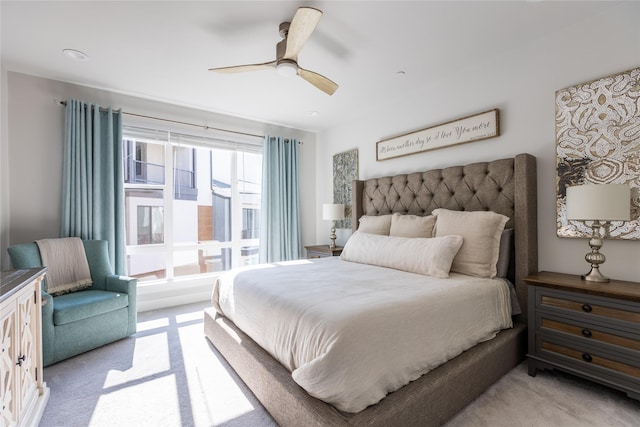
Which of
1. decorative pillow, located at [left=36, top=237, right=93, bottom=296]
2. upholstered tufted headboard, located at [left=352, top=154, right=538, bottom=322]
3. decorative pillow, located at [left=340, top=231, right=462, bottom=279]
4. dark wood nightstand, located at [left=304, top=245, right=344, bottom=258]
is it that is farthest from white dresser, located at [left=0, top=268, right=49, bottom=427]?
upholstered tufted headboard, located at [left=352, top=154, right=538, bottom=322]

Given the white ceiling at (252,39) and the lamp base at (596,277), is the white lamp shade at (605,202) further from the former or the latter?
the white ceiling at (252,39)

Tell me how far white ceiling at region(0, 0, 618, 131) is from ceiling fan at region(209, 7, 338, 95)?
214mm

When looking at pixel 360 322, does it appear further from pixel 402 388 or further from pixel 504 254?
pixel 504 254

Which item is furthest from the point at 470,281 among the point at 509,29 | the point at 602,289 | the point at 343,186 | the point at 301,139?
the point at 301,139

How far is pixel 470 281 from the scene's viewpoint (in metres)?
1.99

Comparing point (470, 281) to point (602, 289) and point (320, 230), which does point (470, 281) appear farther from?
point (320, 230)

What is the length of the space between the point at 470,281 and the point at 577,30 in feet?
6.68

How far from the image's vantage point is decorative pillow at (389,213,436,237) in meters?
2.67

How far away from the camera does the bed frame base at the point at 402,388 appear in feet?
4.04

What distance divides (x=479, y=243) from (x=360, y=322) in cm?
142

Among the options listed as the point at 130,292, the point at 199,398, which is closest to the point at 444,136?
the point at 199,398

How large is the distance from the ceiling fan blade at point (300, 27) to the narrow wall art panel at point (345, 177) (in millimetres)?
2247

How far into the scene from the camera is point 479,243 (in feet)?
7.23

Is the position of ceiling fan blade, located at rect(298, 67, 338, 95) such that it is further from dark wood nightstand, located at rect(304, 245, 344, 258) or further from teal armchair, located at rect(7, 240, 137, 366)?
teal armchair, located at rect(7, 240, 137, 366)
